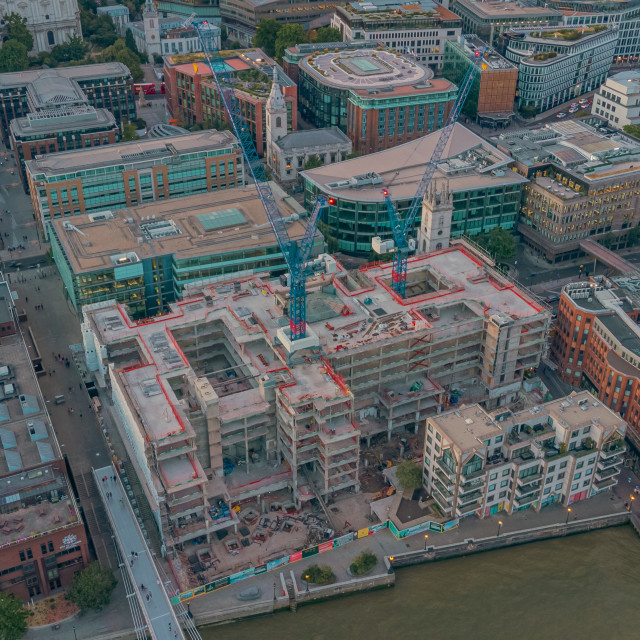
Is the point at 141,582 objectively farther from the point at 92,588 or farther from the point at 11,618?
the point at 11,618

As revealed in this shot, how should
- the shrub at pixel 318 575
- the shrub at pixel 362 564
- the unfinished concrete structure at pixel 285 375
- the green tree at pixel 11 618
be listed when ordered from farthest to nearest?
the unfinished concrete structure at pixel 285 375
the shrub at pixel 362 564
the shrub at pixel 318 575
the green tree at pixel 11 618

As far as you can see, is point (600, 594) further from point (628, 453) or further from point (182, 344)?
point (182, 344)

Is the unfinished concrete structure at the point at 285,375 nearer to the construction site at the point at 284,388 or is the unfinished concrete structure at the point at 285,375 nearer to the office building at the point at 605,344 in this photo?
the construction site at the point at 284,388

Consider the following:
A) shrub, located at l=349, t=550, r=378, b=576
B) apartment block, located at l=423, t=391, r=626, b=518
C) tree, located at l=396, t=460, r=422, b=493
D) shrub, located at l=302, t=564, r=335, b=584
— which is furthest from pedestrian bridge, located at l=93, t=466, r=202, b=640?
apartment block, located at l=423, t=391, r=626, b=518


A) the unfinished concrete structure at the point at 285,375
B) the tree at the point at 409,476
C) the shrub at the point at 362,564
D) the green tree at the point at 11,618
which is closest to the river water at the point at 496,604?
the shrub at the point at 362,564

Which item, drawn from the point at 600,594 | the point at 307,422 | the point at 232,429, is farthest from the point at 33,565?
the point at 600,594

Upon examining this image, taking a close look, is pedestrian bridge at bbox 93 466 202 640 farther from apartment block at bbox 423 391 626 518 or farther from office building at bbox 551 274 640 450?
office building at bbox 551 274 640 450

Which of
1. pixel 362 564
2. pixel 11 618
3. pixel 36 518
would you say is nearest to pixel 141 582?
pixel 36 518
